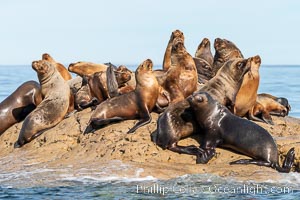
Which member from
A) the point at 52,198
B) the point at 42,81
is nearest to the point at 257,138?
the point at 52,198

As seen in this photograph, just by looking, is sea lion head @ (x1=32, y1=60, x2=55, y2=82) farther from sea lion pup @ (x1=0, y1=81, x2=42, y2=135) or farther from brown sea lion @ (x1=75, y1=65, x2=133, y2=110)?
brown sea lion @ (x1=75, y1=65, x2=133, y2=110)

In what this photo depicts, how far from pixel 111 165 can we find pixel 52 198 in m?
1.28

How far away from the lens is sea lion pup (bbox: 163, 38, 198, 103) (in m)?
11.1

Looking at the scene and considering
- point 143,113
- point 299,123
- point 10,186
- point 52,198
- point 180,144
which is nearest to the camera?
point 52,198

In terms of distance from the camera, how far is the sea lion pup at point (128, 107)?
412 inches

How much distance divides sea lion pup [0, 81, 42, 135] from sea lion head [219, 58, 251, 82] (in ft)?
10.3

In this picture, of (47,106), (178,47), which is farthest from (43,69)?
(178,47)

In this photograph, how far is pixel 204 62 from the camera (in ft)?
43.2

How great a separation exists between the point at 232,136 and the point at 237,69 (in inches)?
69.9

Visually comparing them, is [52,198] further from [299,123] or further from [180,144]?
[299,123]

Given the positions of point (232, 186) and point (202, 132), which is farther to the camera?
point (202, 132)

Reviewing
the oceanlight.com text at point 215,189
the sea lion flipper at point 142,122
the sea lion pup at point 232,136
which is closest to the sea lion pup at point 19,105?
the sea lion flipper at point 142,122

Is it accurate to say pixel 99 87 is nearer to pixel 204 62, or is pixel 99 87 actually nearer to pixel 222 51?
pixel 204 62

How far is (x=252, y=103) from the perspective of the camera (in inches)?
436
